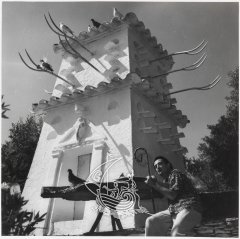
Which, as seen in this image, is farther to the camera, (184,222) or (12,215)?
(12,215)

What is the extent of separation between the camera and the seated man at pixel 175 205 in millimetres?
4457

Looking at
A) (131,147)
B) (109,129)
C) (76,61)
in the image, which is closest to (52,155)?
(109,129)

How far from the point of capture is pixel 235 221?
21.4 feet

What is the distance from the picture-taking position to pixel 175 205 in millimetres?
4680

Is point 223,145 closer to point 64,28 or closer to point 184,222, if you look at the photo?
point 64,28

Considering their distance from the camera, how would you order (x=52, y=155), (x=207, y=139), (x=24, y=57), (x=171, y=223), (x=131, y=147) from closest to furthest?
(x=171, y=223), (x=131, y=147), (x=24, y=57), (x=52, y=155), (x=207, y=139)

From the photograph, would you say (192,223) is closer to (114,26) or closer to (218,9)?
(218,9)

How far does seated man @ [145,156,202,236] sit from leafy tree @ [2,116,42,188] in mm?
3271

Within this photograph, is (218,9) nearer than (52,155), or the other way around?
(218,9)

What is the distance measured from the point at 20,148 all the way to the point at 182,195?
10195 mm

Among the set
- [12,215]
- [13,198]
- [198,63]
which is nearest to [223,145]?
[198,63]

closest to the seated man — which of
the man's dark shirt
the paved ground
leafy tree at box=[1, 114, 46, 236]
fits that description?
the man's dark shirt

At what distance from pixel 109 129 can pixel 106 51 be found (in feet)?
14.9

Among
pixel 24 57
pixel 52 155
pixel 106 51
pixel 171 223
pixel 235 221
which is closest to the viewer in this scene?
pixel 171 223
